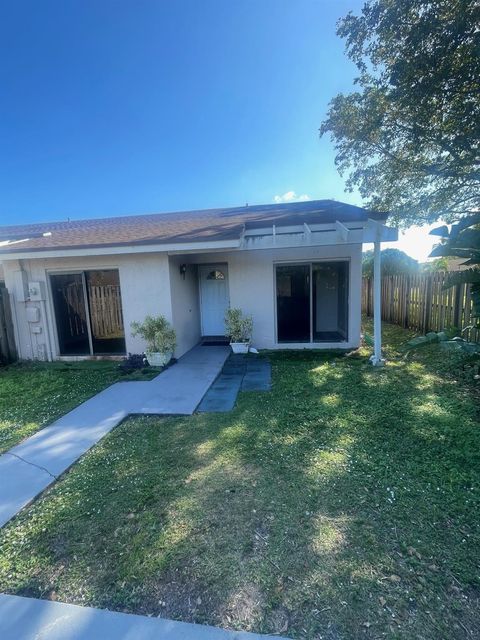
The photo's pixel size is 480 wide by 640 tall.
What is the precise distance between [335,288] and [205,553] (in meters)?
8.10

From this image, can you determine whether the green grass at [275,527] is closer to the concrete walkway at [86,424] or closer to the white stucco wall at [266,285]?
the concrete walkway at [86,424]

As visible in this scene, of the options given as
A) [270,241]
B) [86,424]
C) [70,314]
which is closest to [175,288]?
[270,241]

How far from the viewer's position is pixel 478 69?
239 inches

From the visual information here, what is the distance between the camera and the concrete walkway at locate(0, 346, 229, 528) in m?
3.18

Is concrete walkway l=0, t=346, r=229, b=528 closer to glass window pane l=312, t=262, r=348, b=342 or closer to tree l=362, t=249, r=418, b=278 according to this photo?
glass window pane l=312, t=262, r=348, b=342

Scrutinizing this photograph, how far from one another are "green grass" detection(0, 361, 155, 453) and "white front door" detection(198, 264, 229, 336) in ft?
11.8

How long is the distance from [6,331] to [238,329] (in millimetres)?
6366

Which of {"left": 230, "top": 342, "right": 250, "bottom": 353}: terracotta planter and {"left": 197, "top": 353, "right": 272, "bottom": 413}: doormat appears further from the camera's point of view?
{"left": 230, "top": 342, "right": 250, "bottom": 353}: terracotta planter

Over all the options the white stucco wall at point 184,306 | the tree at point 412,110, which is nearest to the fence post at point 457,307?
the tree at point 412,110

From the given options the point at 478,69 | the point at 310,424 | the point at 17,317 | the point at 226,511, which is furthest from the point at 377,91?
the point at 17,317

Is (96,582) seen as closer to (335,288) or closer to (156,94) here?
(335,288)

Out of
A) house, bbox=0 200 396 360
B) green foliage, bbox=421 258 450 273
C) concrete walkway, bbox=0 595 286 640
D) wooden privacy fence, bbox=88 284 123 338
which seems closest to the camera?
concrete walkway, bbox=0 595 286 640

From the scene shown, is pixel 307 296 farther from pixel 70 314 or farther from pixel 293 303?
pixel 70 314

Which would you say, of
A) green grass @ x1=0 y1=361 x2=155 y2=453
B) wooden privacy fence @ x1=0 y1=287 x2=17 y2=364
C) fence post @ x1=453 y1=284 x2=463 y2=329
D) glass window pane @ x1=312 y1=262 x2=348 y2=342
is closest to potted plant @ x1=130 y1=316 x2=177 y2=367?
green grass @ x1=0 y1=361 x2=155 y2=453
